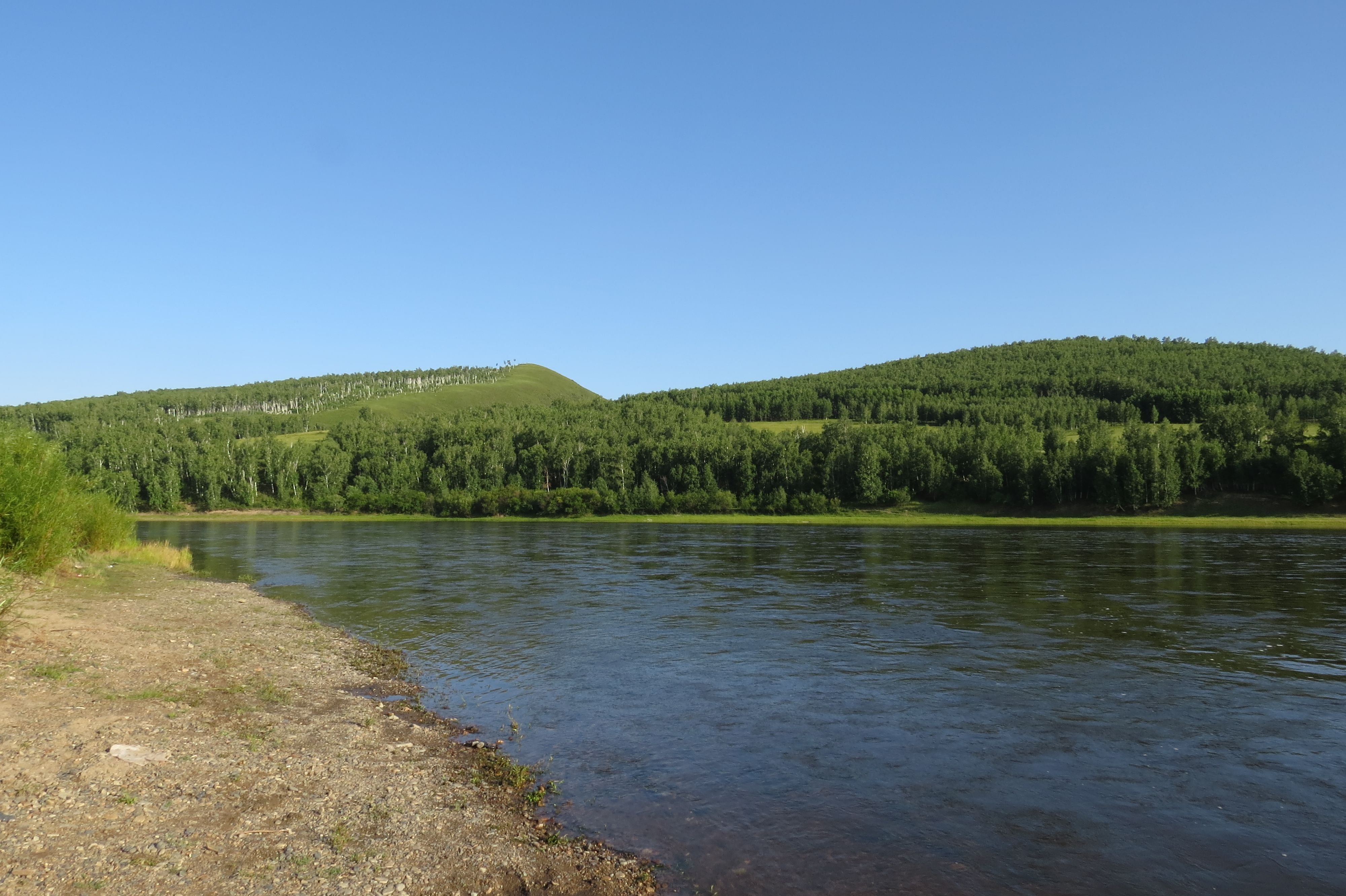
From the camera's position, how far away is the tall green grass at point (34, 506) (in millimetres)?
24906

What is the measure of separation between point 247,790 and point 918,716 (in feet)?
47.1

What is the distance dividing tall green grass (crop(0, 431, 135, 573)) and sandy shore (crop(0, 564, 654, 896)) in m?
5.46

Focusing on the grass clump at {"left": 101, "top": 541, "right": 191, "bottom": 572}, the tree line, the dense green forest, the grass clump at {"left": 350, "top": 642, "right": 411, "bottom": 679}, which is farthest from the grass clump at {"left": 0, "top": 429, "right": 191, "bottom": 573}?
the dense green forest

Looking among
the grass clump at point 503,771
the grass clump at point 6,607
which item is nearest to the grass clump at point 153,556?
the grass clump at point 6,607

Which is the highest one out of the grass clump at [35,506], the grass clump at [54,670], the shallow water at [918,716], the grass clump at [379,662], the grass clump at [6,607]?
the grass clump at [35,506]

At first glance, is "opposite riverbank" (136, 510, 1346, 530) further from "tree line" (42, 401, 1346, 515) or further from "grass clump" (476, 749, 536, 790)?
"grass clump" (476, 749, 536, 790)

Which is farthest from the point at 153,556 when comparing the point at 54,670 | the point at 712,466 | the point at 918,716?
the point at 712,466

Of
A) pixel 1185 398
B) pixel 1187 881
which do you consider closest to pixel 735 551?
pixel 1187 881

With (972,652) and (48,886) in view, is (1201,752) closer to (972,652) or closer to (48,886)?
(972,652)

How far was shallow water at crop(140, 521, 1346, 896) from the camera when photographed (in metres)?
12.1

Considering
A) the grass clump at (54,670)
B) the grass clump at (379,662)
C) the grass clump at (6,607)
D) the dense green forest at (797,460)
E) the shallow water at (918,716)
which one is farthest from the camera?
the dense green forest at (797,460)

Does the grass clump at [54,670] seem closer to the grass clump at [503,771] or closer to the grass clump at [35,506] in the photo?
the grass clump at [35,506]

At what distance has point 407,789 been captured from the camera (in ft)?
43.8

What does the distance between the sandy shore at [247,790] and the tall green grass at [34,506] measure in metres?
5.46
